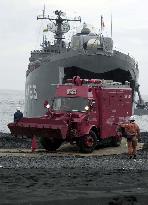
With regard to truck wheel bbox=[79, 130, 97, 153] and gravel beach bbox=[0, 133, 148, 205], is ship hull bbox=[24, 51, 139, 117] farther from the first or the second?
gravel beach bbox=[0, 133, 148, 205]

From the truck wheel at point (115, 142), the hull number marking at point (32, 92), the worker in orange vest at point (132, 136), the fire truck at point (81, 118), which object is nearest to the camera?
the worker in orange vest at point (132, 136)

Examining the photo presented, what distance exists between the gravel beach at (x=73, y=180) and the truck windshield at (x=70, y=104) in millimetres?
2852

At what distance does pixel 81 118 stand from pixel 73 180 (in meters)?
7.51

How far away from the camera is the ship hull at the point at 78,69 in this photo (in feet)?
113

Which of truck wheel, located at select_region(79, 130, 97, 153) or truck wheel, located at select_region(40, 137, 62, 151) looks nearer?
truck wheel, located at select_region(79, 130, 97, 153)

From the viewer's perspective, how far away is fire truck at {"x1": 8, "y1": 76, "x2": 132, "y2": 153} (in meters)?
17.6

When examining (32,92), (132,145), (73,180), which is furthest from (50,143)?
(32,92)

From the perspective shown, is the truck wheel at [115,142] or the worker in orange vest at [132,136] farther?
the truck wheel at [115,142]

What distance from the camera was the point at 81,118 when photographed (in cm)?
1809

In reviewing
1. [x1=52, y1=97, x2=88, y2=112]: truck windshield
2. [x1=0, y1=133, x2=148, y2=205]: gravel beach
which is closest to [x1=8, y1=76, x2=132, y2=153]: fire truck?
[x1=52, y1=97, x2=88, y2=112]: truck windshield

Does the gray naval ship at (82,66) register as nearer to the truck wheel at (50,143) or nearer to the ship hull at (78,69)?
the ship hull at (78,69)

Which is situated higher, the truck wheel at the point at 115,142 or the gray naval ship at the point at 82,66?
the gray naval ship at the point at 82,66

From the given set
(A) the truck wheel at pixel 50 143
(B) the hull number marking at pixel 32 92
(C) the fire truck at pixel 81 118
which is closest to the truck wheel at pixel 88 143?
(C) the fire truck at pixel 81 118

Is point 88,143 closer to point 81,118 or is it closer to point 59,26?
point 81,118
